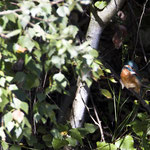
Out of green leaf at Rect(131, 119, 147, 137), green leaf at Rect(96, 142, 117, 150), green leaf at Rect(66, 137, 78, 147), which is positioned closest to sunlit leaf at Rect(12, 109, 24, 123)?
green leaf at Rect(66, 137, 78, 147)

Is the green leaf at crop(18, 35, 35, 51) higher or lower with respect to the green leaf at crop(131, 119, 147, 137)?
higher

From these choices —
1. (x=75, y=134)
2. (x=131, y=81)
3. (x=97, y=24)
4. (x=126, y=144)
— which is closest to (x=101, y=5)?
(x=97, y=24)

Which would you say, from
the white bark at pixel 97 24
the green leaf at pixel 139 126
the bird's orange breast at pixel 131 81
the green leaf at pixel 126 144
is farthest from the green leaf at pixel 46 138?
the bird's orange breast at pixel 131 81

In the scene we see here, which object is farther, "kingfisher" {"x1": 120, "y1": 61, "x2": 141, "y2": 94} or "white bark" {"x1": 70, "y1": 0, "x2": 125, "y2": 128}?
"kingfisher" {"x1": 120, "y1": 61, "x2": 141, "y2": 94}

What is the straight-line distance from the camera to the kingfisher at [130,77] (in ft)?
8.13

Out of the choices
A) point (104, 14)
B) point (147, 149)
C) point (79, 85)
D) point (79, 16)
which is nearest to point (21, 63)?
point (79, 85)

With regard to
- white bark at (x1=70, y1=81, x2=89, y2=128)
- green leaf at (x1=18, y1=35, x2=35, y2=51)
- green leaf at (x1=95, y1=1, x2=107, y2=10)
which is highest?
green leaf at (x1=95, y1=1, x2=107, y2=10)

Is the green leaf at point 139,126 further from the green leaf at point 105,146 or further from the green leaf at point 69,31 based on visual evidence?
the green leaf at point 69,31

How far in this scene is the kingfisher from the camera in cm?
248

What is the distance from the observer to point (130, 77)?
2574 mm

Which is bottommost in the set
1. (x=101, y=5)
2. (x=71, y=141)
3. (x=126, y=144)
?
(x=126, y=144)

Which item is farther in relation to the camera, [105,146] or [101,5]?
[105,146]

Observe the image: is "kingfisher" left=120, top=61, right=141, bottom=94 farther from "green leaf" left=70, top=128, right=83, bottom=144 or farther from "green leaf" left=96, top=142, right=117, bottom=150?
"green leaf" left=70, top=128, right=83, bottom=144

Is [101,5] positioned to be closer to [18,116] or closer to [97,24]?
[97,24]
